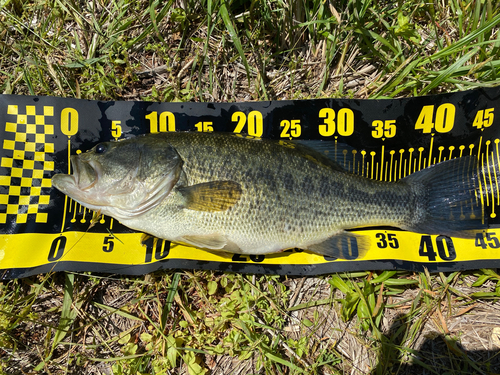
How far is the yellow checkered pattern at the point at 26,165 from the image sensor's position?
2.48 meters

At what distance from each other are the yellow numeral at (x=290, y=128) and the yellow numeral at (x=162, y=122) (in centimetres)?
106

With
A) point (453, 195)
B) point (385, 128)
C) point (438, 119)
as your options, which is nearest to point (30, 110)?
point (385, 128)

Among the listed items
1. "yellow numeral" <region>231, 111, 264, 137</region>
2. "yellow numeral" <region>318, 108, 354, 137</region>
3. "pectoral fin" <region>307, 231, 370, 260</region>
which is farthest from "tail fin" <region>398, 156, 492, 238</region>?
"yellow numeral" <region>231, 111, 264, 137</region>

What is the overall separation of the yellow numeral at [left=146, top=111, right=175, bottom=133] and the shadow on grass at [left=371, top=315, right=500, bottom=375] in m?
2.70

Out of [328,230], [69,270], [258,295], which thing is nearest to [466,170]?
[328,230]

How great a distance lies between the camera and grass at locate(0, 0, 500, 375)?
2.39 m

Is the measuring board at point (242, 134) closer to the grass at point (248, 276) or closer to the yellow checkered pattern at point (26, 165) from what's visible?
the yellow checkered pattern at point (26, 165)

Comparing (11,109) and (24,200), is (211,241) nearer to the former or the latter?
(24,200)

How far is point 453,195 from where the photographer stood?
2553 mm

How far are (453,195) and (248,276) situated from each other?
200cm

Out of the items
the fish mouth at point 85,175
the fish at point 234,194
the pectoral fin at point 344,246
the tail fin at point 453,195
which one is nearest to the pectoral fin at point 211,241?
the fish at point 234,194

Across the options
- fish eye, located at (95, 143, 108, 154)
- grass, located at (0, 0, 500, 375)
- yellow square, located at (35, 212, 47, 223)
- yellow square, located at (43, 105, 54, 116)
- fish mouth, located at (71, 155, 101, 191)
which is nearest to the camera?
fish mouth, located at (71, 155, 101, 191)

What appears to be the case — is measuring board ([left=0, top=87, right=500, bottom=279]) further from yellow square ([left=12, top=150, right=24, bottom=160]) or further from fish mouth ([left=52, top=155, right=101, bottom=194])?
fish mouth ([left=52, top=155, right=101, bottom=194])

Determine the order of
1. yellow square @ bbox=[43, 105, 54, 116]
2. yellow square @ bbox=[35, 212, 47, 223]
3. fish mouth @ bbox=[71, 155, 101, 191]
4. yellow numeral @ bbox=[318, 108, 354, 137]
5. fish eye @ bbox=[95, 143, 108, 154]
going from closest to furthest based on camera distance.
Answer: fish mouth @ bbox=[71, 155, 101, 191], fish eye @ bbox=[95, 143, 108, 154], yellow square @ bbox=[35, 212, 47, 223], yellow square @ bbox=[43, 105, 54, 116], yellow numeral @ bbox=[318, 108, 354, 137]
